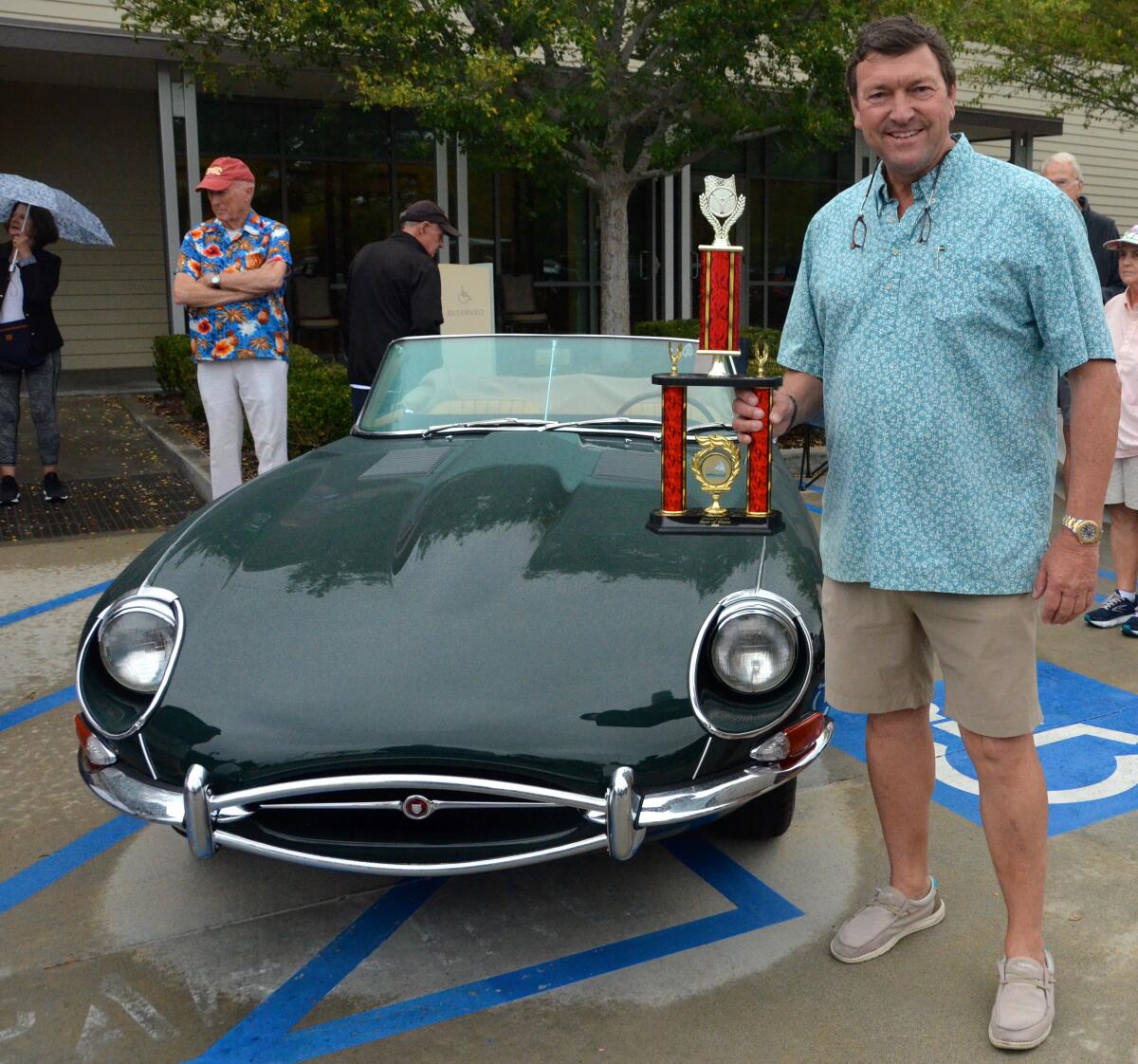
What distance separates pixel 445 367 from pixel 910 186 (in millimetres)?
2173

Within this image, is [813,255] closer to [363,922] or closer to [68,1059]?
[363,922]

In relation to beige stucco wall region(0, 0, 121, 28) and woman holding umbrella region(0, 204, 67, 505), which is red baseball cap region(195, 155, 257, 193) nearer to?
woman holding umbrella region(0, 204, 67, 505)

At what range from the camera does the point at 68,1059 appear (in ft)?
7.91

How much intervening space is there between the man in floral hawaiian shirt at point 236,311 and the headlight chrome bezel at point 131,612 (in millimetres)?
3336

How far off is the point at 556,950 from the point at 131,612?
126 centimetres

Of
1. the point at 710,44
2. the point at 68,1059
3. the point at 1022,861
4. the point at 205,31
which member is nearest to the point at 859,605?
the point at 1022,861

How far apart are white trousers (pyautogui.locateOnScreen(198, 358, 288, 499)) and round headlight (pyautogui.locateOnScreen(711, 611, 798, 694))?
12.9 ft

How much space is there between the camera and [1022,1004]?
7.94ft

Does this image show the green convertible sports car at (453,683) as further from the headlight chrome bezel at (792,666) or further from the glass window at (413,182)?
the glass window at (413,182)

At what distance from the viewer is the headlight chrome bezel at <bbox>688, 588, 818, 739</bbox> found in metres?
2.62

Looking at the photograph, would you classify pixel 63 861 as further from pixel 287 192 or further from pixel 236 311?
pixel 287 192

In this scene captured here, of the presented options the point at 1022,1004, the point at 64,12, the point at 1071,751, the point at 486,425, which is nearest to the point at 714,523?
the point at 1022,1004

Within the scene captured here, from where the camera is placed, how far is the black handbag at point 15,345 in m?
7.19

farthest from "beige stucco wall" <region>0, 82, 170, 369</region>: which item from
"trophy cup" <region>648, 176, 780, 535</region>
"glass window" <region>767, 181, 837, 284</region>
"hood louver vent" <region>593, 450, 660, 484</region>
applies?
"trophy cup" <region>648, 176, 780, 535</region>
